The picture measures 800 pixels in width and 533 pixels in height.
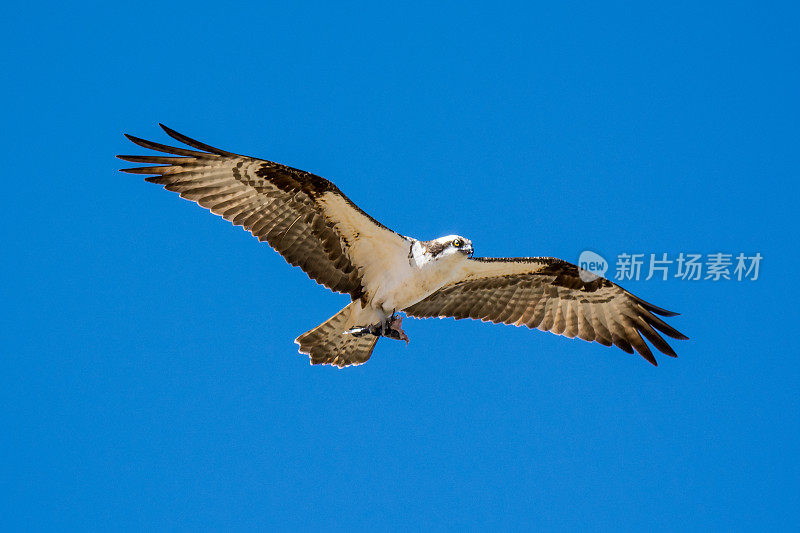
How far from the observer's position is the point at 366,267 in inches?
477

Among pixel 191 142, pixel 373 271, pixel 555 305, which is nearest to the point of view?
pixel 191 142

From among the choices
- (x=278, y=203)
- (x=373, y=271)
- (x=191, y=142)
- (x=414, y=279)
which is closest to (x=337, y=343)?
A: (x=373, y=271)

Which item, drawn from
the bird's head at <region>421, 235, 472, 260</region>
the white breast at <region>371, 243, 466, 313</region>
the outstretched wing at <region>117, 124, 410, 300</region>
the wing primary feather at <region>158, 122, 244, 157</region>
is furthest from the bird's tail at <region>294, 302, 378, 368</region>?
the wing primary feather at <region>158, 122, 244, 157</region>

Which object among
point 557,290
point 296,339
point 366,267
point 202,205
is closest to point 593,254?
point 557,290

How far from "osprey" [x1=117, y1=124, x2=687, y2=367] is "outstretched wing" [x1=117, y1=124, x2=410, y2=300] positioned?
0.04 feet

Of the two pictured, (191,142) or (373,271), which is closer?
(191,142)

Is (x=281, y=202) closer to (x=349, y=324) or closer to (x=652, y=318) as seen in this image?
(x=349, y=324)

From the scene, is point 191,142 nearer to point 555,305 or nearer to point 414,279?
point 414,279

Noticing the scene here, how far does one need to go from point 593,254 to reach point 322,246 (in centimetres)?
402

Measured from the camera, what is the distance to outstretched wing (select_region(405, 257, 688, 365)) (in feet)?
42.1

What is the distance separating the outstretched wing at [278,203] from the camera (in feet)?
37.2

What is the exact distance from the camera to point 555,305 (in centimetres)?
1317

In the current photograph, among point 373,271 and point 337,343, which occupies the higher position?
point 373,271

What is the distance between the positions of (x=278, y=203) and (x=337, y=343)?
2.06 meters
